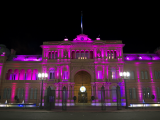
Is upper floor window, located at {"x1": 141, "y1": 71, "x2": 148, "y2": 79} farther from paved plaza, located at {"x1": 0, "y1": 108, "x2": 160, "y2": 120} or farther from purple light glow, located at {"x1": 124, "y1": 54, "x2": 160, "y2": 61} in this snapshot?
paved plaza, located at {"x1": 0, "y1": 108, "x2": 160, "y2": 120}

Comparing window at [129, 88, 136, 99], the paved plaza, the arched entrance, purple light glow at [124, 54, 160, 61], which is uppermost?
purple light glow at [124, 54, 160, 61]

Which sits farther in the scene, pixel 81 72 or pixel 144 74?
pixel 81 72

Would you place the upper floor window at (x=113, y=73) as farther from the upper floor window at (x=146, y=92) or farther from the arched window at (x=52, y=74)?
the arched window at (x=52, y=74)

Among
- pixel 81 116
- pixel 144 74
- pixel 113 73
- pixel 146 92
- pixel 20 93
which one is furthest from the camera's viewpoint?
pixel 144 74

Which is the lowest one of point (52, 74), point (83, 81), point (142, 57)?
point (83, 81)

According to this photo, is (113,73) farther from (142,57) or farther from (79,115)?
(79,115)

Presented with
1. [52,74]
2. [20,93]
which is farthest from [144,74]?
[20,93]

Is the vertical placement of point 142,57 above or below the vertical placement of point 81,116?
above

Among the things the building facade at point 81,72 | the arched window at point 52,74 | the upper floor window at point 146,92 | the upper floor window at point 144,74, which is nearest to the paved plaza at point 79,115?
the building facade at point 81,72

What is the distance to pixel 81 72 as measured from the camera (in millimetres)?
48781

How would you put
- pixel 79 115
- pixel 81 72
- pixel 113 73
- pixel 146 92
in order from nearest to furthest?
pixel 79 115
pixel 146 92
pixel 113 73
pixel 81 72

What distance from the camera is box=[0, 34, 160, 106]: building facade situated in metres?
44.2

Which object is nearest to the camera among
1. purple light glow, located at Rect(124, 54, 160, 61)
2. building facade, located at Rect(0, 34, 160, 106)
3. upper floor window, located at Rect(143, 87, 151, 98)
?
building facade, located at Rect(0, 34, 160, 106)

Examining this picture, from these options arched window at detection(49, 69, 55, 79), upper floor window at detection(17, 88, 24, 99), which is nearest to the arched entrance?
arched window at detection(49, 69, 55, 79)
